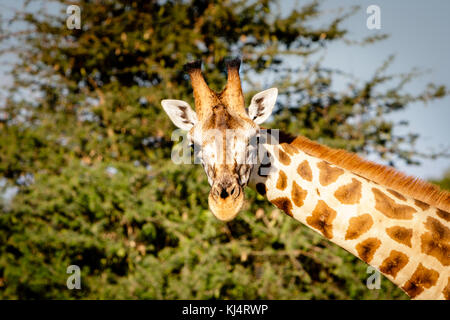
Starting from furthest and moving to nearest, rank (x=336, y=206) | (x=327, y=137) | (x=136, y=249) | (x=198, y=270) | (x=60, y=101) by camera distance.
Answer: (x=60, y=101) < (x=327, y=137) < (x=136, y=249) < (x=198, y=270) < (x=336, y=206)

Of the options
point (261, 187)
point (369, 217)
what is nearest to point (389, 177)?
point (369, 217)

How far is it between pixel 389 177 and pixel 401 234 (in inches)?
16.7

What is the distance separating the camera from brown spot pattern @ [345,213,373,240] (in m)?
2.23

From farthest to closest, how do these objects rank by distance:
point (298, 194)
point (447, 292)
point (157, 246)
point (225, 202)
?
point (157, 246)
point (298, 194)
point (447, 292)
point (225, 202)

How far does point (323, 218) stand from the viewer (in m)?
2.33

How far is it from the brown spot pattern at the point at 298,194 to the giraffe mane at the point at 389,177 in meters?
0.30

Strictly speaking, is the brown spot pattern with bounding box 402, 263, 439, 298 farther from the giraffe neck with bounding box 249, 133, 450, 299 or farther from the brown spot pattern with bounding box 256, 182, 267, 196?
the brown spot pattern with bounding box 256, 182, 267, 196

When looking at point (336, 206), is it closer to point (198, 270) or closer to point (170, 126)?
point (198, 270)

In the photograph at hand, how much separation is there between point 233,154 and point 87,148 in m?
5.60

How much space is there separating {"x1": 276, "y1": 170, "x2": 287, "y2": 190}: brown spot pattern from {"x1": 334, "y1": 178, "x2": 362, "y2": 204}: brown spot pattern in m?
0.39

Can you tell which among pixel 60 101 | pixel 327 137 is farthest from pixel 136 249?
pixel 327 137

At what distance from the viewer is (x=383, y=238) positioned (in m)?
2.20

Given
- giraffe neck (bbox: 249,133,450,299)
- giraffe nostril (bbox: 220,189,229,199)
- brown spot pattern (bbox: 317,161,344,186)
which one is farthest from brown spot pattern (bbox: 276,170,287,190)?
giraffe nostril (bbox: 220,189,229,199)

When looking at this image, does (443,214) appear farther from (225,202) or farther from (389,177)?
(225,202)
